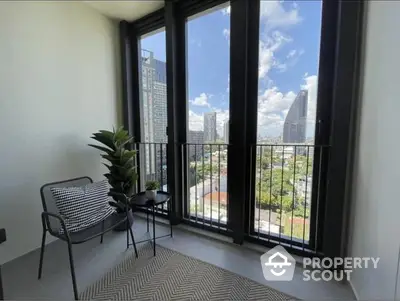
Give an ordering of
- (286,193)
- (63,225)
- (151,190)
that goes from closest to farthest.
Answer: (63,225) < (286,193) < (151,190)

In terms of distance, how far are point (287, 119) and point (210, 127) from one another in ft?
2.61

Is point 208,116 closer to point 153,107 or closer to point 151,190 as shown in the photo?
point 153,107

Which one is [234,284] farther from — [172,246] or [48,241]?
[48,241]

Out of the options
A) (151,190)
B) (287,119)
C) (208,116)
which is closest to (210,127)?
(208,116)

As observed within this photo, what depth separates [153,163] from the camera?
294 cm

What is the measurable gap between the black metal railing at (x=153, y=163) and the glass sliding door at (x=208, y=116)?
385mm

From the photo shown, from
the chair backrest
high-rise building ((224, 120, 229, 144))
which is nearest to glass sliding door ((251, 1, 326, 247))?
high-rise building ((224, 120, 229, 144))

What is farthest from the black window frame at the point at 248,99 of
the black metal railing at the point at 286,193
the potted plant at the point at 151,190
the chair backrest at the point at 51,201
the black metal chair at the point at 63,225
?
the chair backrest at the point at 51,201

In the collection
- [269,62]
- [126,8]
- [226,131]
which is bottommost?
[226,131]

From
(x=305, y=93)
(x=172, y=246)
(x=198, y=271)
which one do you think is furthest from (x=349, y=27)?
(x=172, y=246)

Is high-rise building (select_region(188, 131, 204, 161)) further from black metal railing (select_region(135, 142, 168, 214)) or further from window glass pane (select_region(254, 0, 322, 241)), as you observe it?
window glass pane (select_region(254, 0, 322, 241))

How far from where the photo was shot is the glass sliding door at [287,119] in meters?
1.79

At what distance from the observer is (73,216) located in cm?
174

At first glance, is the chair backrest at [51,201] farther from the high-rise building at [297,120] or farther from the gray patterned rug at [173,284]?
the high-rise building at [297,120]
